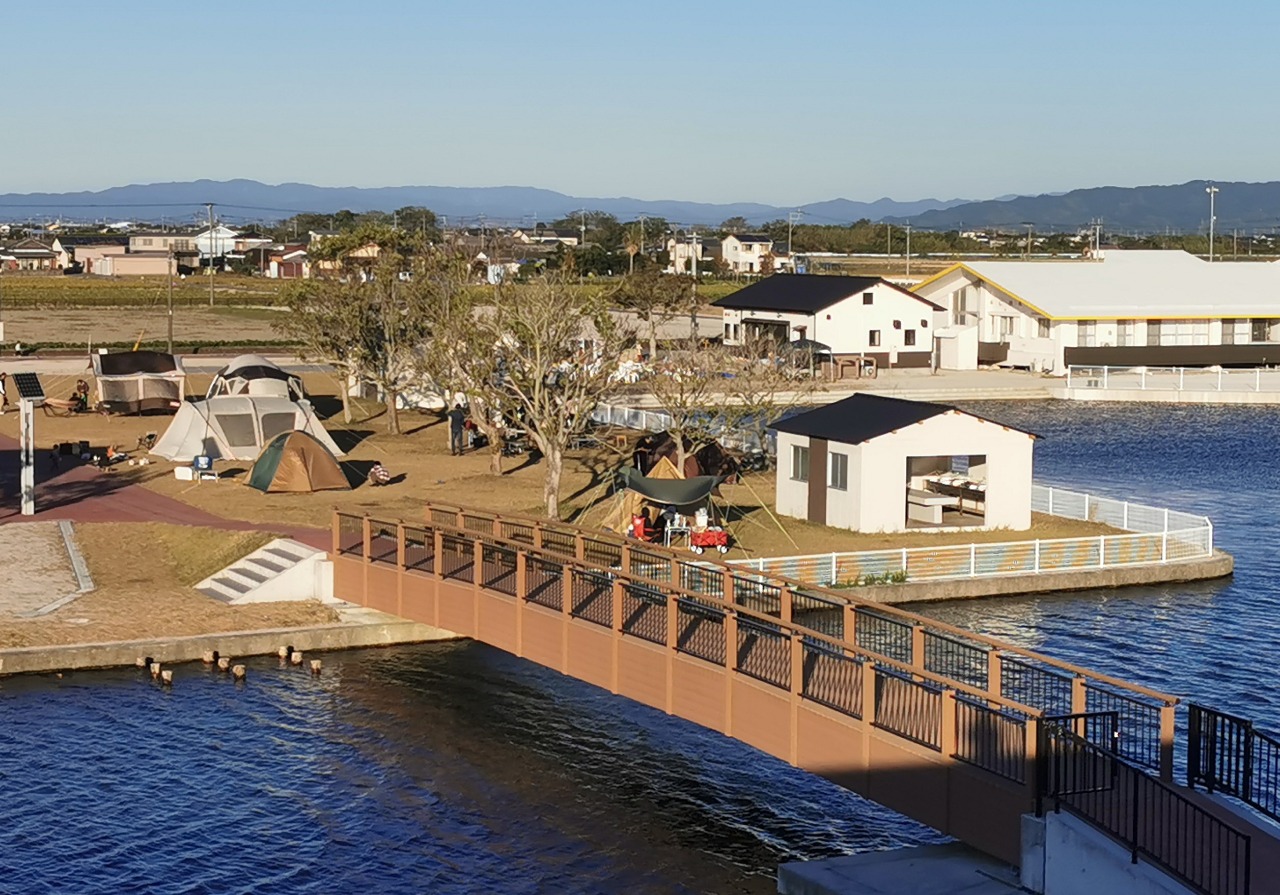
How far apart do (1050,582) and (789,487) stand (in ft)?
20.9

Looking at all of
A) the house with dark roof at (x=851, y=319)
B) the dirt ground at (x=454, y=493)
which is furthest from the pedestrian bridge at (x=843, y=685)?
the house with dark roof at (x=851, y=319)

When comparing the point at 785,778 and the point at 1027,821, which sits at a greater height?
the point at 1027,821

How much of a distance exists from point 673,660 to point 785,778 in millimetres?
2697

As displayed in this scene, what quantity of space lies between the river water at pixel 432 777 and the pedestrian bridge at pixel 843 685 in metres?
1.35

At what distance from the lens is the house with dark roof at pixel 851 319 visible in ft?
248

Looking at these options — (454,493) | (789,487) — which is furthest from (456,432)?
(789,487)

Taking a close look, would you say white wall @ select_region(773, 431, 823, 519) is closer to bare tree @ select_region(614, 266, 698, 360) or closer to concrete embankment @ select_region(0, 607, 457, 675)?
concrete embankment @ select_region(0, 607, 457, 675)

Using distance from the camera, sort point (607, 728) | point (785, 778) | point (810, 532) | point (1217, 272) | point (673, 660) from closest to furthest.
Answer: point (673, 660) < point (785, 778) < point (607, 728) < point (810, 532) < point (1217, 272)

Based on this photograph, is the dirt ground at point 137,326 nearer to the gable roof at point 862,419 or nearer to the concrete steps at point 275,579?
the gable roof at point 862,419

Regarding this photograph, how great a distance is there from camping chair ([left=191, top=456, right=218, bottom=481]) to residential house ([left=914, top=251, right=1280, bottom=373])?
44508mm

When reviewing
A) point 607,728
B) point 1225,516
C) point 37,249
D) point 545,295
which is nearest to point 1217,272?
point 1225,516

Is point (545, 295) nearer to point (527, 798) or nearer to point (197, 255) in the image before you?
point (527, 798)

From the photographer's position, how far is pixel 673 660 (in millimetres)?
21062

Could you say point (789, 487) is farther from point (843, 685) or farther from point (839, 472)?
point (843, 685)
